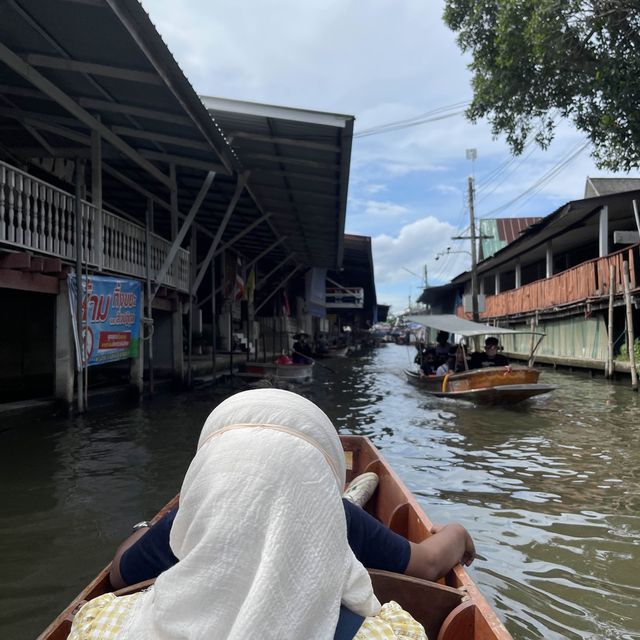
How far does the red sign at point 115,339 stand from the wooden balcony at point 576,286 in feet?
37.1

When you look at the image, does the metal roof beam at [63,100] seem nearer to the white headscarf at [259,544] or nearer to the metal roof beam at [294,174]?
the metal roof beam at [294,174]

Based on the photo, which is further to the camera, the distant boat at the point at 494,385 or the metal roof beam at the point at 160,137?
the distant boat at the point at 494,385

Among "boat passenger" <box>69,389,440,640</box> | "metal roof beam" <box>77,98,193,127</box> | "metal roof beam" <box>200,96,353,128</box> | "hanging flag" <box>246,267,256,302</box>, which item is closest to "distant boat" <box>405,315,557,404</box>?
"metal roof beam" <box>200,96,353,128</box>

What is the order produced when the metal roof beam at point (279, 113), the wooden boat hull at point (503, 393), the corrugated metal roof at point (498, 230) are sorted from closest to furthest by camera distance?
the metal roof beam at point (279, 113)
the wooden boat hull at point (503, 393)
the corrugated metal roof at point (498, 230)

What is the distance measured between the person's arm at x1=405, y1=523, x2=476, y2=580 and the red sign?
775cm

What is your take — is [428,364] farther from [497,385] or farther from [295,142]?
[295,142]

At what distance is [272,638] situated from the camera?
1.17m

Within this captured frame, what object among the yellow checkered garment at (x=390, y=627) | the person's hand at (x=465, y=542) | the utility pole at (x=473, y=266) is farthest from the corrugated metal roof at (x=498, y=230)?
the yellow checkered garment at (x=390, y=627)

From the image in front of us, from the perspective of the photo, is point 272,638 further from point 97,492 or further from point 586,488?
point 586,488

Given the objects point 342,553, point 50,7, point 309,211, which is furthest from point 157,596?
point 309,211

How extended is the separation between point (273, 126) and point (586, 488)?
7.59 m

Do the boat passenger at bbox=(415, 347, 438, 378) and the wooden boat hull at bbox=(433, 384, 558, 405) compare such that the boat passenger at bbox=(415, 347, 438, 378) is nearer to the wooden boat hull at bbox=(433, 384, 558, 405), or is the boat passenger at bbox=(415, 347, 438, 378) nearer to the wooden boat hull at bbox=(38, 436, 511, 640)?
the wooden boat hull at bbox=(433, 384, 558, 405)

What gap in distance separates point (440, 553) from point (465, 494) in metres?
3.57

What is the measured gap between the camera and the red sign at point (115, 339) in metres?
9.05
